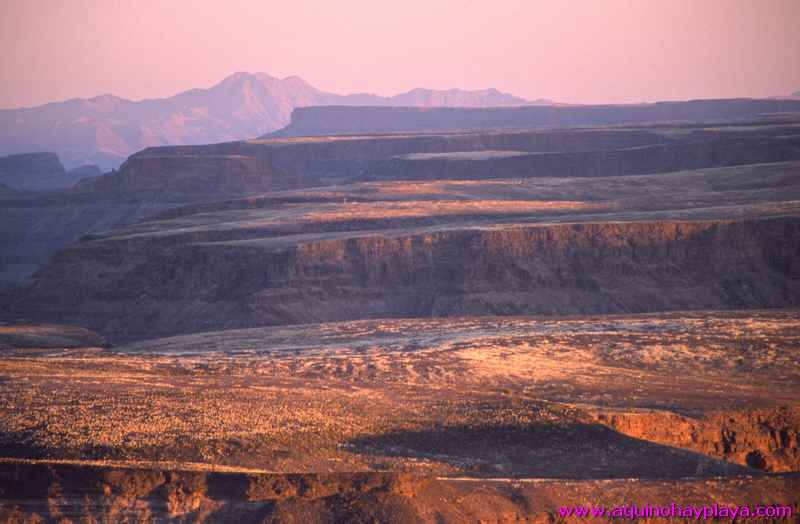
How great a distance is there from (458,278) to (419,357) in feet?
82.2

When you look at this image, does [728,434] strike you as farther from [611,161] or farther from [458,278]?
[611,161]

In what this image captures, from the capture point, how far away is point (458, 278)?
57.8 meters

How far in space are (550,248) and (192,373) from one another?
3219 cm

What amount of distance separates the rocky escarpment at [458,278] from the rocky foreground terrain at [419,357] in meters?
0.15

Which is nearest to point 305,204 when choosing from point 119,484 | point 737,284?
point 737,284

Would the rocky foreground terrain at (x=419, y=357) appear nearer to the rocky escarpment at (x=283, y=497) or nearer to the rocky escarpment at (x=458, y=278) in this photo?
the rocky escarpment at (x=283, y=497)

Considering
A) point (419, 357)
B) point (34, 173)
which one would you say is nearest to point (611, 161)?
point (419, 357)

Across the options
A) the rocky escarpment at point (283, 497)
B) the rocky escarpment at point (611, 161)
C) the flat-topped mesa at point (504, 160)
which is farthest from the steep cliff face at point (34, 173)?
the rocky escarpment at point (283, 497)

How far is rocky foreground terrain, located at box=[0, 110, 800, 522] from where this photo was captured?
18.9 meters

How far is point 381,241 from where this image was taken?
6131cm

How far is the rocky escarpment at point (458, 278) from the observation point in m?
54.8

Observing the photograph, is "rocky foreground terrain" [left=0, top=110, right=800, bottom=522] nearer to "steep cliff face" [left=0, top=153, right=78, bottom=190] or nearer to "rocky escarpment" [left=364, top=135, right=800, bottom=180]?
"rocky escarpment" [left=364, top=135, right=800, bottom=180]

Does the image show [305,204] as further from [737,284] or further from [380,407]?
[380,407]

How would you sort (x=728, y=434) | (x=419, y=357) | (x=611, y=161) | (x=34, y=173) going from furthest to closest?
(x=34, y=173) < (x=611, y=161) < (x=419, y=357) < (x=728, y=434)
